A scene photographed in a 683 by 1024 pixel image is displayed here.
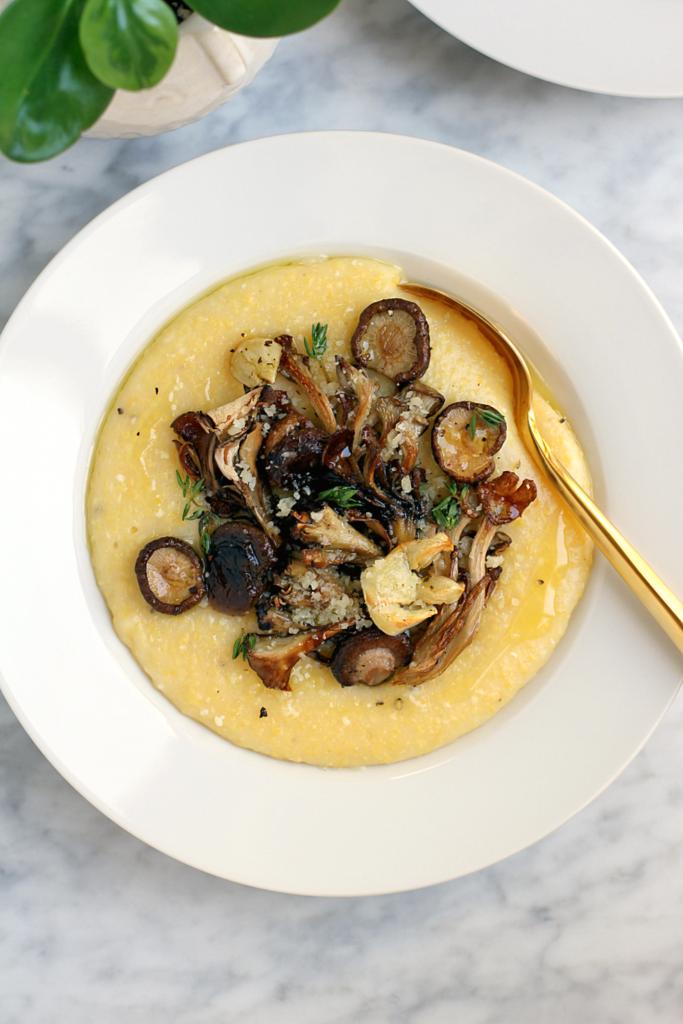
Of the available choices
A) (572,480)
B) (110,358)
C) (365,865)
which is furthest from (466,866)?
(110,358)

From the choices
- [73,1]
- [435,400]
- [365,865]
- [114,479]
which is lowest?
[365,865]

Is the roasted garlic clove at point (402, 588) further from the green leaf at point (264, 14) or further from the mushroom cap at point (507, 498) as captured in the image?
the green leaf at point (264, 14)

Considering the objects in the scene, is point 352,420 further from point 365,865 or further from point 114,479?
point 365,865

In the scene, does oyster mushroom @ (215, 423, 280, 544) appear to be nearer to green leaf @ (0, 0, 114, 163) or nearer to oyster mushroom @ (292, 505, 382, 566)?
oyster mushroom @ (292, 505, 382, 566)

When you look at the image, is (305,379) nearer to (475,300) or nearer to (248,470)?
(248,470)

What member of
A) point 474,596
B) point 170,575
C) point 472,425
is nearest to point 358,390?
point 472,425

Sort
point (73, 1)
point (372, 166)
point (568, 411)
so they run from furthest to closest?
point (568, 411)
point (372, 166)
point (73, 1)

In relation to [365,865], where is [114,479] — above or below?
above
